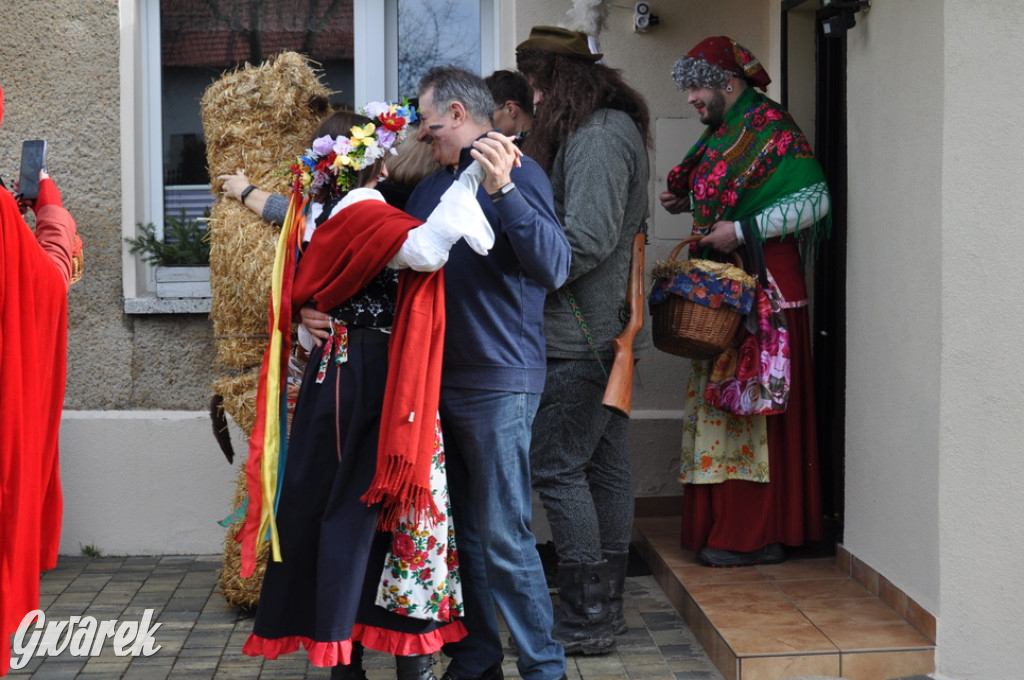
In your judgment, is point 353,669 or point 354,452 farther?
point 353,669

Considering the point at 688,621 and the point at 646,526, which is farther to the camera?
the point at 646,526

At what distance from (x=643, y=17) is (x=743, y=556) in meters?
2.52

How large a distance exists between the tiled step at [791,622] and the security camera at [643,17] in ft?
7.97

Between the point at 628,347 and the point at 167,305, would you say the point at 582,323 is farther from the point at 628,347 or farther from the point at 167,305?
the point at 167,305

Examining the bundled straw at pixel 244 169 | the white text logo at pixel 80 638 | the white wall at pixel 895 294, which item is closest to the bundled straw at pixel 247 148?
the bundled straw at pixel 244 169

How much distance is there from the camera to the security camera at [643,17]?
5438 millimetres

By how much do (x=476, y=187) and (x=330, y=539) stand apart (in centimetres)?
113

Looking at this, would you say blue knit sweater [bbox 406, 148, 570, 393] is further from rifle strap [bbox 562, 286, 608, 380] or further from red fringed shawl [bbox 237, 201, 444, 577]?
rifle strap [bbox 562, 286, 608, 380]

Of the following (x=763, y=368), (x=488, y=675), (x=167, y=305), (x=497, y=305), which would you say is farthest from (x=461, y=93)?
(x=167, y=305)

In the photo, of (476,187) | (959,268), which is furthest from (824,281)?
(476,187)

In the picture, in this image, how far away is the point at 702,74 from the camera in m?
4.72

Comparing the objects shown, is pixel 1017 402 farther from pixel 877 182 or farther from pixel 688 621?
pixel 688 621

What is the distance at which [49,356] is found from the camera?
3537 mm

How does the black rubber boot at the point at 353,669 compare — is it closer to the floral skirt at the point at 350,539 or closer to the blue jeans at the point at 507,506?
the floral skirt at the point at 350,539
